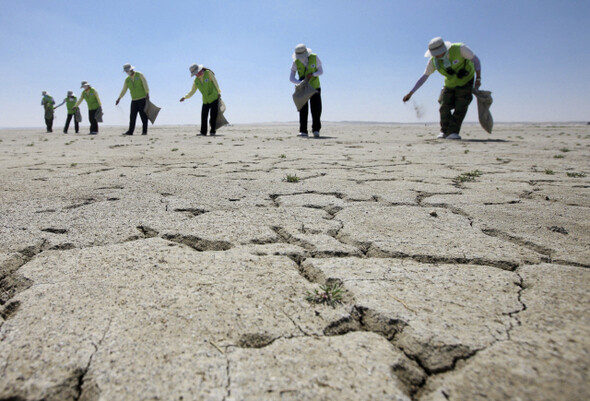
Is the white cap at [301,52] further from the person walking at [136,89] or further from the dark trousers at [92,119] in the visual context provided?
the dark trousers at [92,119]

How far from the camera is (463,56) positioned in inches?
251

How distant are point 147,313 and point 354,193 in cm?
176

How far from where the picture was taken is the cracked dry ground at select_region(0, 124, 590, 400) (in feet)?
2.66

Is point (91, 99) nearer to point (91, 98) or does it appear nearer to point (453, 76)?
point (91, 98)

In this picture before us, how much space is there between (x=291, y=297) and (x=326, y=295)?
10cm

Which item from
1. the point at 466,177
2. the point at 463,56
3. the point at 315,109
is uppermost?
the point at 463,56

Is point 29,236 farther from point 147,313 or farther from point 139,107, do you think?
point 139,107

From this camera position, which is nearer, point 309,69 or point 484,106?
point 484,106

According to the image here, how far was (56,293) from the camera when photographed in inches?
45.2

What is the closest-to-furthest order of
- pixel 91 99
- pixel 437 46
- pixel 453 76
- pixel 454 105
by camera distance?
pixel 437 46 → pixel 453 76 → pixel 454 105 → pixel 91 99

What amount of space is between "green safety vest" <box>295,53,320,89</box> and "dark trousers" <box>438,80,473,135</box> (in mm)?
2333

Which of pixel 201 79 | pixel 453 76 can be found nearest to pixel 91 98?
pixel 201 79

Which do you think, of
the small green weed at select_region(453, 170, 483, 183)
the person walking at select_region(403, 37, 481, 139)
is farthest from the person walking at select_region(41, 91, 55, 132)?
the small green weed at select_region(453, 170, 483, 183)

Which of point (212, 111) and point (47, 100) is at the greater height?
point (47, 100)
